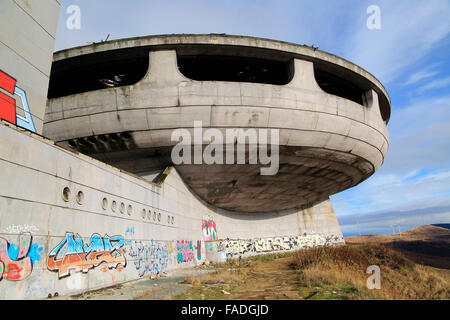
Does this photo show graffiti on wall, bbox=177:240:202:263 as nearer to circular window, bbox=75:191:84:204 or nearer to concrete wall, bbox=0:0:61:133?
circular window, bbox=75:191:84:204

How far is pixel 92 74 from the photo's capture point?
20.8 metres

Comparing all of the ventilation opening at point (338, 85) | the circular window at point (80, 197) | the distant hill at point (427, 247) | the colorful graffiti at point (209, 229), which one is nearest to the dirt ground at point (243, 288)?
the circular window at point (80, 197)

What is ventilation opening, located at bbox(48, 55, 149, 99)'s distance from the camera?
19.1 meters

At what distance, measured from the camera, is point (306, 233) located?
37531 mm

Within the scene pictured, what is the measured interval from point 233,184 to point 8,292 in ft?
61.5

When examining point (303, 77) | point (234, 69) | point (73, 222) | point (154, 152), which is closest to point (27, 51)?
point (73, 222)

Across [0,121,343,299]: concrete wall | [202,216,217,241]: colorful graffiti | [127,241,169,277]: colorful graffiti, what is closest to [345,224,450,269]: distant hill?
[202,216,217,241]: colorful graffiti

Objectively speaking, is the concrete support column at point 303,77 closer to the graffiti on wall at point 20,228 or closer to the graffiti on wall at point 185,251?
the graffiti on wall at point 185,251

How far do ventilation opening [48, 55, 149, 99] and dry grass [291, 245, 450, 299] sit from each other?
15.9 meters

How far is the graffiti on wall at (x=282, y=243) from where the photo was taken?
33.1m

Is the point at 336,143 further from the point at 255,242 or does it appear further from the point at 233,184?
the point at 255,242

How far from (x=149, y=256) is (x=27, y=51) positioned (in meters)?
10.4

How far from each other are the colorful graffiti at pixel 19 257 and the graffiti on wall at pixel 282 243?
999 inches
